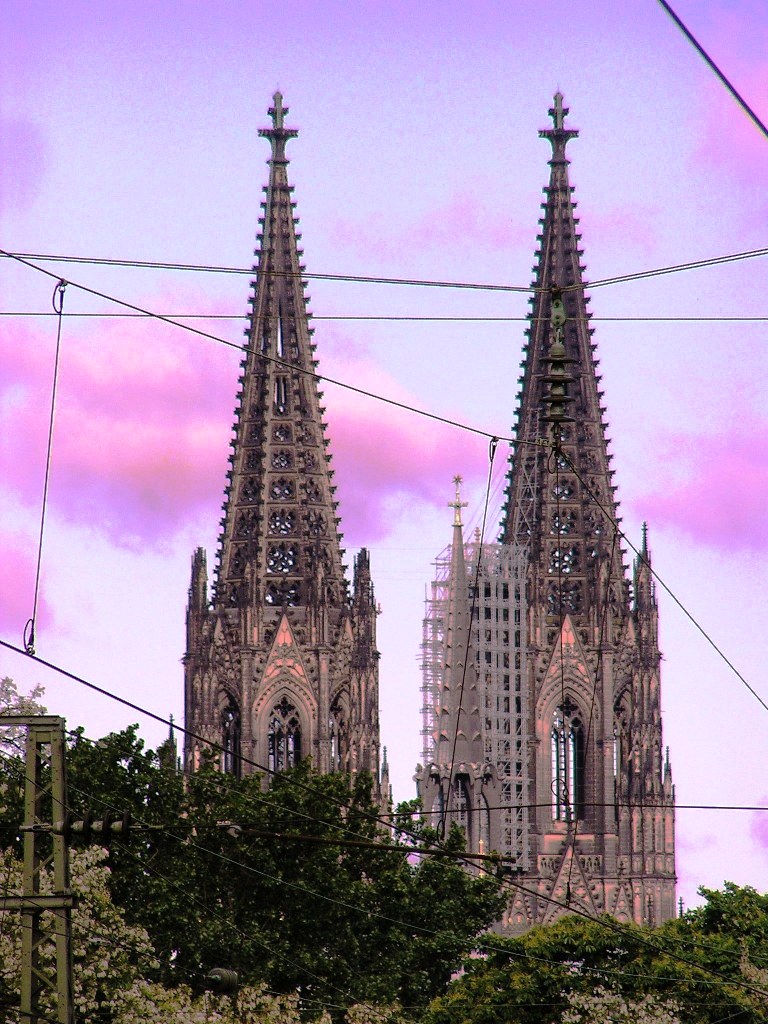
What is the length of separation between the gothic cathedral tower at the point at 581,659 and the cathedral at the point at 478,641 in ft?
0.29

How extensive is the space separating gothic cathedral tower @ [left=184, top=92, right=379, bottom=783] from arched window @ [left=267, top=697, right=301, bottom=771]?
2.1 inches

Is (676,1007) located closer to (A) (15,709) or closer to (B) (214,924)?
(B) (214,924)

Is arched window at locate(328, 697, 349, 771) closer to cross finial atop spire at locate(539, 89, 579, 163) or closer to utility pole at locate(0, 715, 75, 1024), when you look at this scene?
cross finial atop spire at locate(539, 89, 579, 163)

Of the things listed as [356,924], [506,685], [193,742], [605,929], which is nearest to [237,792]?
[356,924]

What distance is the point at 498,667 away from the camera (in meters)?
123

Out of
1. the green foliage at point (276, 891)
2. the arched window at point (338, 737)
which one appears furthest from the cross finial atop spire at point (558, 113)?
the green foliage at point (276, 891)

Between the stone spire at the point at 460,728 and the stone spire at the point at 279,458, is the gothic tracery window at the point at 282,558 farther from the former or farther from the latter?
the stone spire at the point at 460,728

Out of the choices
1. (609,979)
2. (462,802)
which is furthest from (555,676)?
(609,979)

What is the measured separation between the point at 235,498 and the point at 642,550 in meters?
16.2

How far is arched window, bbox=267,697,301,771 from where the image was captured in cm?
11750

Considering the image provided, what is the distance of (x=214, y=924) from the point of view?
76188 millimetres

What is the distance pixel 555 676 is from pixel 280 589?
11479 millimetres

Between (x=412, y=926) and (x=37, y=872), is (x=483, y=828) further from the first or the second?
(x=37, y=872)

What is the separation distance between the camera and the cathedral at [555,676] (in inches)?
4737
